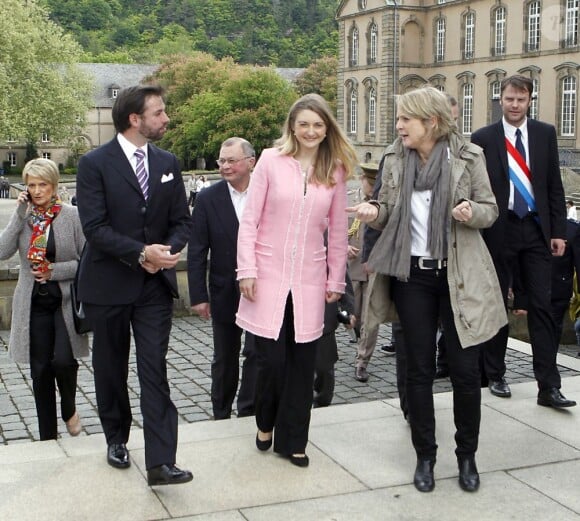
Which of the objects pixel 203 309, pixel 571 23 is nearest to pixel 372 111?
pixel 571 23

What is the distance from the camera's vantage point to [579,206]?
32.9 meters

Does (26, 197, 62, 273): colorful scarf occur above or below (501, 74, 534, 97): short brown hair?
below

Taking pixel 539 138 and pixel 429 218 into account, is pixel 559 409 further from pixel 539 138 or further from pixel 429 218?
pixel 429 218

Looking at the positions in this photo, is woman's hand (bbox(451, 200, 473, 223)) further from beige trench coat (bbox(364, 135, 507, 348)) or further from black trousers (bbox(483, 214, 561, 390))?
black trousers (bbox(483, 214, 561, 390))

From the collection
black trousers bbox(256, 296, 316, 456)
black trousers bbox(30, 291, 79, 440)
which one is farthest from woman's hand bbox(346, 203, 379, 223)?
black trousers bbox(30, 291, 79, 440)

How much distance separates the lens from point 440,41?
250ft

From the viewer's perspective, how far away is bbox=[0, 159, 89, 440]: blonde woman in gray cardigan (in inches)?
248

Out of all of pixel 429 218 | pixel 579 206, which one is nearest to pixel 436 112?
pixel 429 218

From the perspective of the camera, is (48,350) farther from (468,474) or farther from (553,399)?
(553,399)

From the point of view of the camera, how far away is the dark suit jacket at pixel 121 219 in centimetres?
508

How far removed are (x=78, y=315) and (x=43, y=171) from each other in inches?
41.6

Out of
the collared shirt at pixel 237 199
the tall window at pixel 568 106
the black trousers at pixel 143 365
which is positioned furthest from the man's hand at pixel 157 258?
the tall window at pixel 568 106

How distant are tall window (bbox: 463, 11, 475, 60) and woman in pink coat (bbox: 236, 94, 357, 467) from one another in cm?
7022

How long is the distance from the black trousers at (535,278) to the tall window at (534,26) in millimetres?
62074
